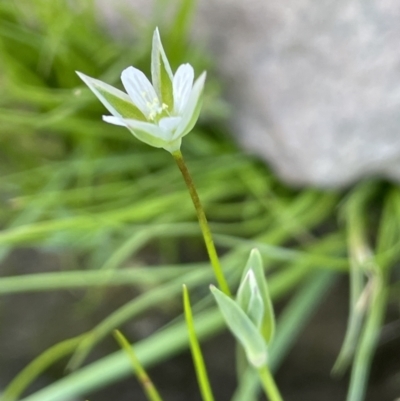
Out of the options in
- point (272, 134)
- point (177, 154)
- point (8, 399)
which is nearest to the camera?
point (177, 154)

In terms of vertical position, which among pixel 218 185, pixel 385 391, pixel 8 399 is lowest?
pixel 385 391

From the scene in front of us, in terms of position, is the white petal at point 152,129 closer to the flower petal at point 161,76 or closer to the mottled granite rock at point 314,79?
the flower petal at point 161,76

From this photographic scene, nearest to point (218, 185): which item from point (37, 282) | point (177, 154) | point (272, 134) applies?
point (272, 134)

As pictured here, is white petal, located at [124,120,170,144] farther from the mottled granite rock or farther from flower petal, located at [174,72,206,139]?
the mottled granite rock

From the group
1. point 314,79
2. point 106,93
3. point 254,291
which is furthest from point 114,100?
point 314,79

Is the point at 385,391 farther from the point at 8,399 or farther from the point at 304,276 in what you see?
the point at 8,399

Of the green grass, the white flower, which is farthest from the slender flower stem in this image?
the green grass
